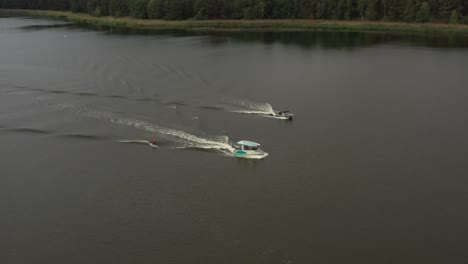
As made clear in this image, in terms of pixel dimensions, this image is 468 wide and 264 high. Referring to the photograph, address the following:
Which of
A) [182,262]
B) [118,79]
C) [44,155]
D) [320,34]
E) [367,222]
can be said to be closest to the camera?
[182,262]

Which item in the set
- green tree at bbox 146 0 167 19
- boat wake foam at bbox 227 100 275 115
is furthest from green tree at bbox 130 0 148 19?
boat wake foam at bbox 227 100 275 115

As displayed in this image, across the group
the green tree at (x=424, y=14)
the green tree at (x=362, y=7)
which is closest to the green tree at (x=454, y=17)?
the green tree at (x=424, y=14)

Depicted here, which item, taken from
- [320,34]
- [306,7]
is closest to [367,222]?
[320,34]

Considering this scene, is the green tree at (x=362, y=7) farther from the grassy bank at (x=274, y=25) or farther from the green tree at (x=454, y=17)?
the green tree at (x=454, y=17)

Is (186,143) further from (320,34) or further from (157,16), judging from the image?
(157,16)

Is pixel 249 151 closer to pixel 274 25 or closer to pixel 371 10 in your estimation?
pixel 371 10
